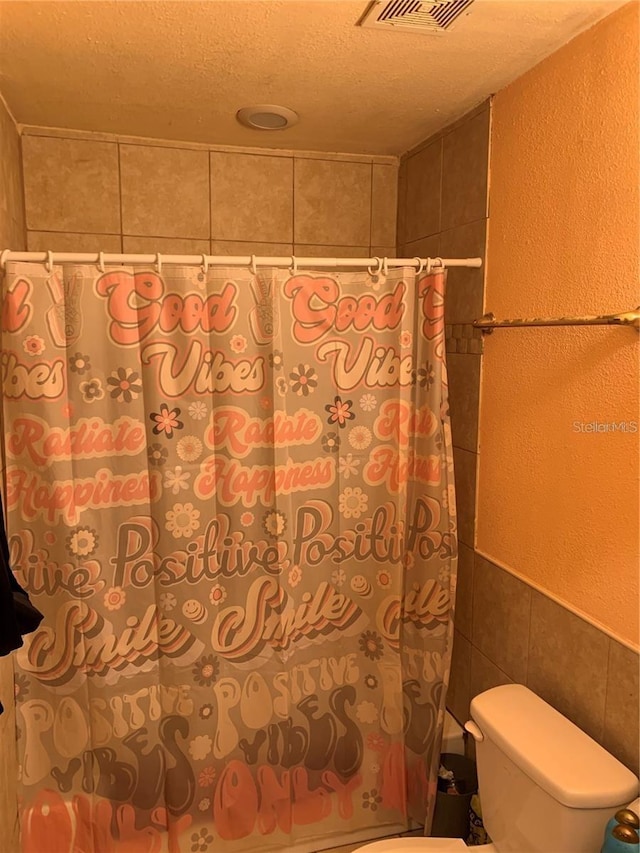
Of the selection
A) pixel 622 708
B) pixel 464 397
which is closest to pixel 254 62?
pixel 464 397

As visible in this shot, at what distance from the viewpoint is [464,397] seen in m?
2.03

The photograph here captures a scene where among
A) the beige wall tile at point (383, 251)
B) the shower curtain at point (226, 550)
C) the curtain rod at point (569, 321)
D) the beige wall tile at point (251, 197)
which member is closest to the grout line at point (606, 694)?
the shower curtain at point (226, 550)

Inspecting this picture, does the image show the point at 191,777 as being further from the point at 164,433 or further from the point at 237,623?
the point at 164,433

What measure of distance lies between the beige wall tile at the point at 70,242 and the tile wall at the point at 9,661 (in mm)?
95

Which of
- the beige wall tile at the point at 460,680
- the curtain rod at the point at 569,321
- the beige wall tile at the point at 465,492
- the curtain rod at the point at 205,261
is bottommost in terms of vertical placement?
the beige wall tile at the point at 460,680

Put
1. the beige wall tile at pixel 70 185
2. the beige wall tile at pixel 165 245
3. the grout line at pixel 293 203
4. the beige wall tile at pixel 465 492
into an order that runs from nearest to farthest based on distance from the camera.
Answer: the beige wall tile at pixel 465 492
the beige wall tile at pixel 70 185
the beige wall tile at pixel 165 245
the grout line at pixel 293 203

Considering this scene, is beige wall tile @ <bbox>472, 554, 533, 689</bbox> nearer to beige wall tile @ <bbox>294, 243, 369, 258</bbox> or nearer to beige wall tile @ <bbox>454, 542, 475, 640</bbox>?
beige wall tile @ <bbox>454, 542, 475, 640</bbox>

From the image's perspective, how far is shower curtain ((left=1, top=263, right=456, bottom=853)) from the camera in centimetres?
161

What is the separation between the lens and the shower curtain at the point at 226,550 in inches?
63.2

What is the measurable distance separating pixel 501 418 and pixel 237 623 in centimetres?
96

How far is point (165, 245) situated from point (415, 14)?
1213 millimetres

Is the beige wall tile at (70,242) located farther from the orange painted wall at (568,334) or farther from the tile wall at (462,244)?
the orange painted wall at (568,334)

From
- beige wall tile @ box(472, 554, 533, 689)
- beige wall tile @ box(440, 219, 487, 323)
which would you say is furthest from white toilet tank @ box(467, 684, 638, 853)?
beige wall tile @ box(440, 219, 487, 323)

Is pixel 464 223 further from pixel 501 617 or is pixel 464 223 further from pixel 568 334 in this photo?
pixel 501 617
